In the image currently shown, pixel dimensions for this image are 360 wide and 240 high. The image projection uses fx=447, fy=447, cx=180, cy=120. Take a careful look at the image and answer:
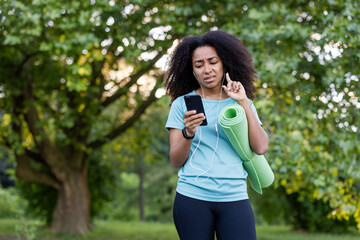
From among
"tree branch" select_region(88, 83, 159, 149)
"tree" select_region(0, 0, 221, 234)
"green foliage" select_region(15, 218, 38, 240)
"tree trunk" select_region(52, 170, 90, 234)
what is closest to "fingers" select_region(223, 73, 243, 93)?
"tree" select_region(0, 0, 221, 234)

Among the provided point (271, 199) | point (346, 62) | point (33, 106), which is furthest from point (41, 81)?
point (271, 199)

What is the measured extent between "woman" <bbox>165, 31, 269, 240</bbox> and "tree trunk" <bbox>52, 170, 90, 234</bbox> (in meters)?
8.52

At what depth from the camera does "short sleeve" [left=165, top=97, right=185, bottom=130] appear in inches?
87.1

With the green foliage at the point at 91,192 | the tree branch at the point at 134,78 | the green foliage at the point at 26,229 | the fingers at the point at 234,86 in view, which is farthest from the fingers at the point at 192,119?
the green foliage at the point at 91,192

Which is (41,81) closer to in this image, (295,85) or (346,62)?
(295,85)

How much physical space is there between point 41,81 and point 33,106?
80 centimetres

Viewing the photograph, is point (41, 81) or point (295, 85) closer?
point (295, 85)

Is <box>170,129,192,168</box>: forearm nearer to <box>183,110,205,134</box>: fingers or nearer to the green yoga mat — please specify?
<box>183,110,205,134</box>: fingers

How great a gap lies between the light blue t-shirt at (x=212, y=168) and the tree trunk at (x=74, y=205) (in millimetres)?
8567

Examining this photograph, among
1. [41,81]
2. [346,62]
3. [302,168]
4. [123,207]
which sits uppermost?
[41,81]

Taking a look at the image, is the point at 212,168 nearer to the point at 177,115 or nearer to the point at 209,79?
the point at 177,115

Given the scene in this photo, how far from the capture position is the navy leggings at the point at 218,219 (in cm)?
208

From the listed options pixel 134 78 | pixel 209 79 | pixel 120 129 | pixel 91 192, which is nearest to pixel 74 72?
pixel 134 78

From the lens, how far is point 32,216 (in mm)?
12258
